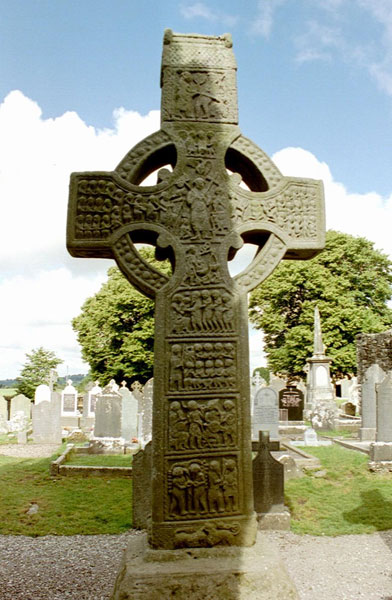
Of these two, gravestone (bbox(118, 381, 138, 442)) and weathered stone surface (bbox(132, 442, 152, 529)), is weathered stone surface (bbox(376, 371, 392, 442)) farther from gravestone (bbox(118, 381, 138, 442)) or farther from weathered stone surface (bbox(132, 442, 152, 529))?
gravestone (bbox(118, 381, 138, 442))

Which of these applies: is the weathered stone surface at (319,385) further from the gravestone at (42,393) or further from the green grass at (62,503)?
the green grass at (62,503)

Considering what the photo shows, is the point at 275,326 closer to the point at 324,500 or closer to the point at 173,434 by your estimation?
the point at 324,500

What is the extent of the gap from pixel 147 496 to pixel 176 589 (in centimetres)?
434

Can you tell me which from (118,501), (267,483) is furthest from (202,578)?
(118,501)

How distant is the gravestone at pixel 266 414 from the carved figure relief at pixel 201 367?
12192mm

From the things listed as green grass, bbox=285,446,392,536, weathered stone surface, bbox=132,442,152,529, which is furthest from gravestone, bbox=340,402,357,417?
weathered stone surface, bbox=132,442,152,529

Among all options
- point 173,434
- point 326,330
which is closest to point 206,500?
point 173,434

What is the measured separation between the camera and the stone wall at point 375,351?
21.5 m

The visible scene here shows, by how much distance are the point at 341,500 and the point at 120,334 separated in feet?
75.4

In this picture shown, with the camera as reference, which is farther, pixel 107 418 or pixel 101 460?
pixel 107 418

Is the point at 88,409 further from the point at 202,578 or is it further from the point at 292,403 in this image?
the point at 202,578

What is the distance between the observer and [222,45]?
11.0 ft

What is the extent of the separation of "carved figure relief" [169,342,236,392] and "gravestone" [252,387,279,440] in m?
12.2

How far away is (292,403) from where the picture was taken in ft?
65.5
